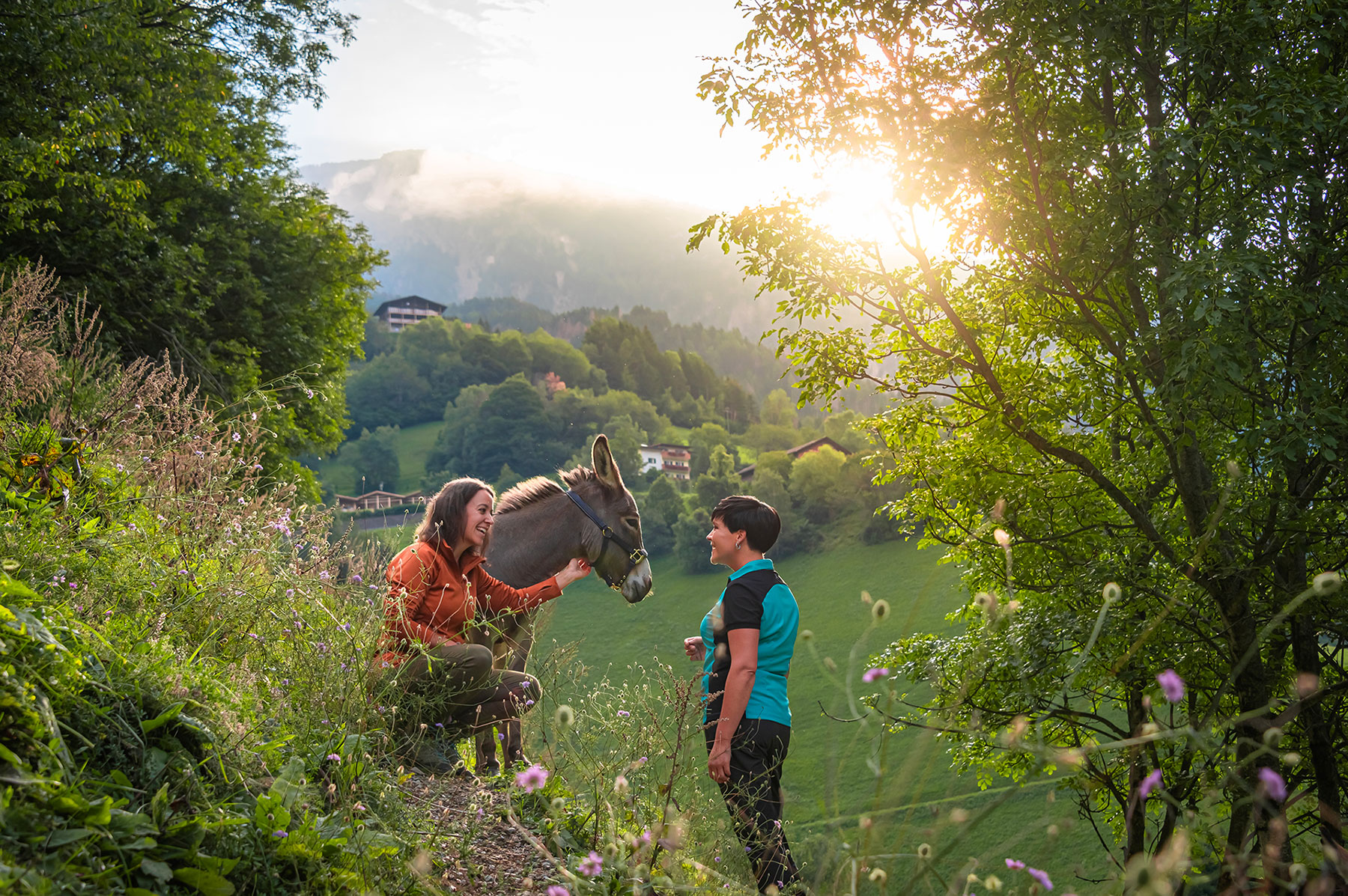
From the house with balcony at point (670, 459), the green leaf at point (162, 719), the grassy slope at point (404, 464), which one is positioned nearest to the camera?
the green leaf at point (162, 719)

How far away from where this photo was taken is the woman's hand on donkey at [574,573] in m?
5.59

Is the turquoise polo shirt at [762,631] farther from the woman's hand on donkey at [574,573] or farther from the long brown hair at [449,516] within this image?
the long brown hair at [449,516]

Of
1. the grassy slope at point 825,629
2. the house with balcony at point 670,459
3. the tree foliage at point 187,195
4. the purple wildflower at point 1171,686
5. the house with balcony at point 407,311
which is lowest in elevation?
the house with balcony at point 407,311

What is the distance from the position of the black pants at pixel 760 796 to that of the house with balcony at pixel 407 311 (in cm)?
17813

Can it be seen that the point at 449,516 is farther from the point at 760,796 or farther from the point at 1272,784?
the point at 1272,784

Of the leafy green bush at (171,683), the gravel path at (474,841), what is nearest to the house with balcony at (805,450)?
the leafy green bush at (171,683)

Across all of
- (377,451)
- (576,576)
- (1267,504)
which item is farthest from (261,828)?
(377,451)

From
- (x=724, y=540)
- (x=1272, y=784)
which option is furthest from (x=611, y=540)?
(x=1272, y=784)

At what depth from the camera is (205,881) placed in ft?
6.83

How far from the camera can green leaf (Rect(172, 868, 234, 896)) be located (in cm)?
207

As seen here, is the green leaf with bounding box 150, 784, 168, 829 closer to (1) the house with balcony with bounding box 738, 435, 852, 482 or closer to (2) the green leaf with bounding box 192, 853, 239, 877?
(2) the green leaf with bounding box 192, 853, 239, 877

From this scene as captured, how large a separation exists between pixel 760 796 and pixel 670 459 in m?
97.8

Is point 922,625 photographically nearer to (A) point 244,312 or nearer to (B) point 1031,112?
(A) point 244,312

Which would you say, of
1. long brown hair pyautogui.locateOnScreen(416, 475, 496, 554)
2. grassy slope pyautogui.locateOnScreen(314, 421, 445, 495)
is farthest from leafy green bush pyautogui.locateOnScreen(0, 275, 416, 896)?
grassy slope pyautogui.locateOnScreen(314, 421, 445, 495)
